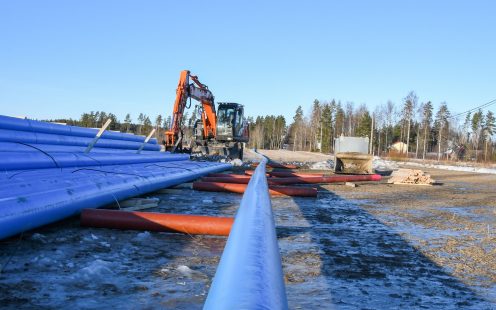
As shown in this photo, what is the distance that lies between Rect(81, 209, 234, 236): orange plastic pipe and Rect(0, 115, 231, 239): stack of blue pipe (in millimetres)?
244

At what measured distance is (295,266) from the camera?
318 centimetres

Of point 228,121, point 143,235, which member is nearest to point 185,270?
point 143,235

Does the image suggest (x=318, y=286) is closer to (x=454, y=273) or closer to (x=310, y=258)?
(x=310, y=258)

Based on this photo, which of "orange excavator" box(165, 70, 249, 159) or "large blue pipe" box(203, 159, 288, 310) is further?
"orange excavator" box(165, 70, 249, 159)

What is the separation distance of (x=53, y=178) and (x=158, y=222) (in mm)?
1403

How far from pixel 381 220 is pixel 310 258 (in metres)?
2.49

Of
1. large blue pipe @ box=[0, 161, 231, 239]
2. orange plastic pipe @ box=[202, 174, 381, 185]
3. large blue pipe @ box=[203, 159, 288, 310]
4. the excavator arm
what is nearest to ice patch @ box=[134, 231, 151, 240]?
large blue pipe @ box=[0, 161, 231, 239]

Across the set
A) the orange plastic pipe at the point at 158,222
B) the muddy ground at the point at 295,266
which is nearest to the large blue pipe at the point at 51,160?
the muddy ground at the point at 295,266

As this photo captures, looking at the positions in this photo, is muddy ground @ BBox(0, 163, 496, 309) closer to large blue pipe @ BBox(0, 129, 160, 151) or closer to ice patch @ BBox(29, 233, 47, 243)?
ice patch @ BBox(29, 233, 47, 243)

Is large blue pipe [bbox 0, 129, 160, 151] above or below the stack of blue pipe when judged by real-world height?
above

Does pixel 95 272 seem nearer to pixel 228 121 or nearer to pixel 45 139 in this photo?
pixel 45 139

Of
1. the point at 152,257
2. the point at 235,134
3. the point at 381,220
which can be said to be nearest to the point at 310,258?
the point at 152,257

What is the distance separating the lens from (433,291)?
2734mm

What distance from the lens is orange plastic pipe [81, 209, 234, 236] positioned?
3980 millimetres
